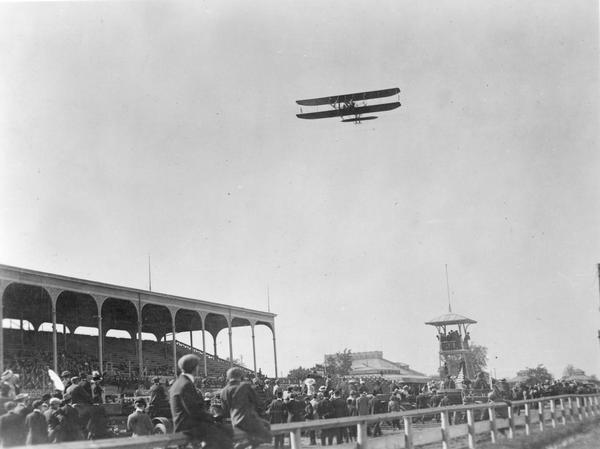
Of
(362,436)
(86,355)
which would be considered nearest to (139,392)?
(362,436)

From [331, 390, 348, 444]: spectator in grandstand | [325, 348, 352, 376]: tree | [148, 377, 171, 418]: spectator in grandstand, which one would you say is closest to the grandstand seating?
[331, 390, 348, 444]: spectator in grandstand

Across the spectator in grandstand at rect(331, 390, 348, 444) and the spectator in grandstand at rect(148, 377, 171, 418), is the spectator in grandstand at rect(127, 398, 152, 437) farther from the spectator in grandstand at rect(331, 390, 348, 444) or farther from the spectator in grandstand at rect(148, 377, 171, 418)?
the spectator in grandstand at rect(331, 390, 348, 444)

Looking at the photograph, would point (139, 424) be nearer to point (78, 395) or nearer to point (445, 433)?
point (78, 395)

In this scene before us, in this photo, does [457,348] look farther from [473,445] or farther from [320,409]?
[473,445]

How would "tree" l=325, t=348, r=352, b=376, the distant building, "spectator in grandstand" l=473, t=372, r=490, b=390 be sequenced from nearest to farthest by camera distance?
"spectator in grandstand" l=473, t=372, r=490, b=390 < "tree" l=325, t=348, r=352, b=376 < the distant building

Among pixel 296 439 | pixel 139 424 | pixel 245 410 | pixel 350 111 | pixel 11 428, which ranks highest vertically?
pixel 350 111
